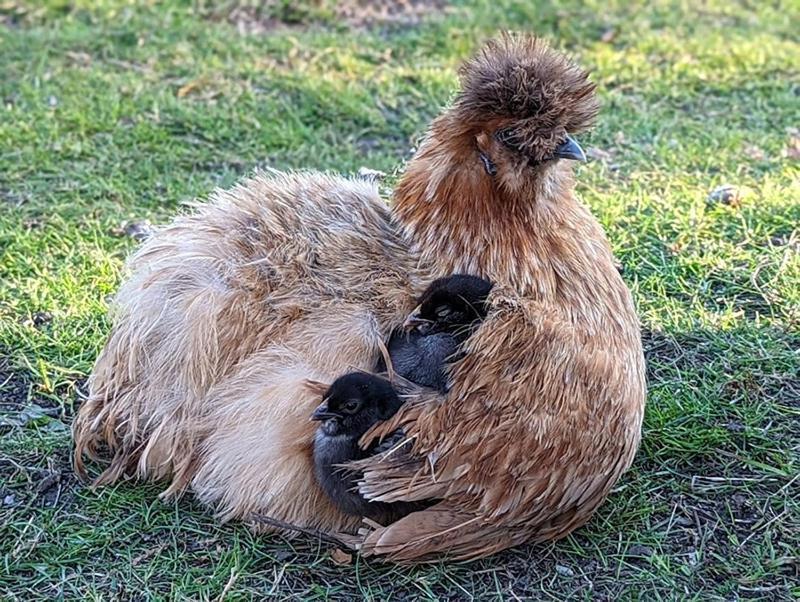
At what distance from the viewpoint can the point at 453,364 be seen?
327 cm

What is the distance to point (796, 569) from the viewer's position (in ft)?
11.1

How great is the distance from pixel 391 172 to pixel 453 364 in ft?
8.78

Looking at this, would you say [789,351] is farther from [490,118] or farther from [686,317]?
[490,118]

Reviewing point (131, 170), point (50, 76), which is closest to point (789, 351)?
point (131, 170)

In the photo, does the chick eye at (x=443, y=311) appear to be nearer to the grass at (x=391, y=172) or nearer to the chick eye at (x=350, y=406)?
the chick eye at (x=350, y=406)

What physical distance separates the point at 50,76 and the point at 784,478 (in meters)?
5.43

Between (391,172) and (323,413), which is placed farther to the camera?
(391,172)

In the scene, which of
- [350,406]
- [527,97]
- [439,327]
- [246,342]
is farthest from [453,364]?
[527,97]

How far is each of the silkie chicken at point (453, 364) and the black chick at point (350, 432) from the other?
0.05m

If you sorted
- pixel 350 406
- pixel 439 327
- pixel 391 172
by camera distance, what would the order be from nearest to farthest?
pixel 350 406, pixel 439 327, pixel 391 172

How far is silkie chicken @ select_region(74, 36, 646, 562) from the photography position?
3.24 metres

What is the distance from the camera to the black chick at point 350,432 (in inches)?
127

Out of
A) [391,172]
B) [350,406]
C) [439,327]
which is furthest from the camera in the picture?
[391,172]

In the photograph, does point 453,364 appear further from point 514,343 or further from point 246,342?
point 246,342
